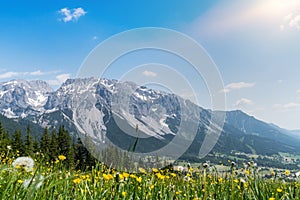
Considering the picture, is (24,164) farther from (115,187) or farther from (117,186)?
(117,186)

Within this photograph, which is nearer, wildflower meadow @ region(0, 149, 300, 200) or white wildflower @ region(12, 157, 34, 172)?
white wildflower @ region(12, 157, 34, 172)

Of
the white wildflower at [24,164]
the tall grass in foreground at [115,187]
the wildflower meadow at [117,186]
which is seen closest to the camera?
the white wildflower at [24,164]

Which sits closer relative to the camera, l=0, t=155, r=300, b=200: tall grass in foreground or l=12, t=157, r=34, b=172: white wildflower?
l=12, t=157, r=34, b=172: white wildflower

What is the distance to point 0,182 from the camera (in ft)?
10.7

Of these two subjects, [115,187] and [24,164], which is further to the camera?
[115,187]

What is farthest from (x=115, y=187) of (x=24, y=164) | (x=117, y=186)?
(x=24, y=164)

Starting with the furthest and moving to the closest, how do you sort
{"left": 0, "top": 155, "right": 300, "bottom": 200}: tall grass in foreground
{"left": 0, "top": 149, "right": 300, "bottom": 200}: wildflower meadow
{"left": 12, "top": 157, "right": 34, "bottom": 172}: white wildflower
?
{"left": 0, "top": 155, "right": 300, "bottom": 200}: tall grass in foreground → {"left": 0, "top": 149, "right": 300, "bottom": 200}: wildflower meadow → {"left": 12, "top": 157, "right": 34, "bottom": 172}: white wildflower

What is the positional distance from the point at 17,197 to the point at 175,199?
143cm

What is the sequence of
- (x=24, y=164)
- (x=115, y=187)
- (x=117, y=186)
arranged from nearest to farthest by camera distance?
(x=24, y=164), (x=115, y=187), (x=117, y=186)

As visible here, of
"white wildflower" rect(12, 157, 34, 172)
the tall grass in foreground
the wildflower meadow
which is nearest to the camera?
"white wildflower" rect(12, 157, 34, 172)

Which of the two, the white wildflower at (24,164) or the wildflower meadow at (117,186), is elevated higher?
the white wildflower at (24,164)

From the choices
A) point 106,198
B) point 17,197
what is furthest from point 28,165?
point 106,198

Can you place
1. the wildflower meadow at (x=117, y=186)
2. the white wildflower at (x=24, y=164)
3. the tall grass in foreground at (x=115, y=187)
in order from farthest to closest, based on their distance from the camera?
the tall grass in foreground at (x=115, y=187)
the wildflower meadow at (x=117, y=186)
the white wildflower at (x=24, y=164)

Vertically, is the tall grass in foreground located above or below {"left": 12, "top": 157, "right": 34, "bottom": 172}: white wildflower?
below
